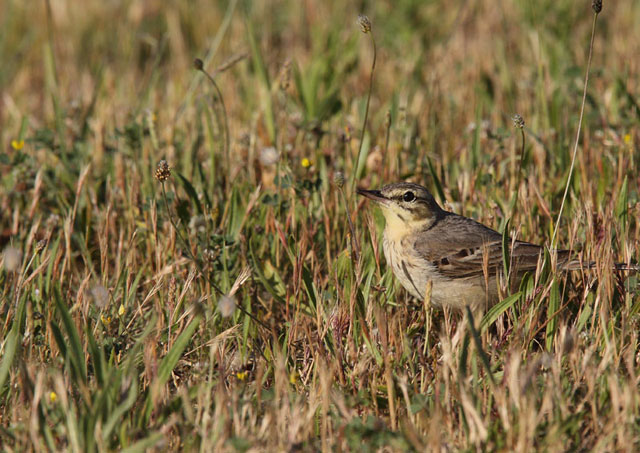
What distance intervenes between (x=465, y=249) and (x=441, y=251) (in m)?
0.14

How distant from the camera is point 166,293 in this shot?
4.98m

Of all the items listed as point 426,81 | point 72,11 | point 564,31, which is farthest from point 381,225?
point 72,11

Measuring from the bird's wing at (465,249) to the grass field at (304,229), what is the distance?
0.29 metres

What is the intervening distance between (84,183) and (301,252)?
81.2 inches

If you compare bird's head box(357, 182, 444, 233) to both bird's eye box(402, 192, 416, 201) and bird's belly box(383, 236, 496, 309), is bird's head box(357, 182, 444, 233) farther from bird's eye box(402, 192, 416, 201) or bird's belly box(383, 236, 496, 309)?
bird's belly box(383, 236, 496, 309)

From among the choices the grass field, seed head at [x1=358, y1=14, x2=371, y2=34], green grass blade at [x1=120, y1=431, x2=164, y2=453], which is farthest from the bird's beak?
green grass blade at [x1=120, y1=431, x2=164, y2=453]

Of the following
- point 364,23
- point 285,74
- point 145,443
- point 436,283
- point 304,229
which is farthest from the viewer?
point 285,74

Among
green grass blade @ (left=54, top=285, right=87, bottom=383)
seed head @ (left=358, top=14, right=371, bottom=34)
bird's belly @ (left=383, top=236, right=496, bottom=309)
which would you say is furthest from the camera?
bird's belly @ (left=383, top=236, right=496, bottom=309)

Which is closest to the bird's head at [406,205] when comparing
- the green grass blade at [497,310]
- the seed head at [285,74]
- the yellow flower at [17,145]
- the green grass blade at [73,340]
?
the green grass blade at [497,310]

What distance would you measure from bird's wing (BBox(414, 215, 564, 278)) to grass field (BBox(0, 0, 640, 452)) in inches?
11.3

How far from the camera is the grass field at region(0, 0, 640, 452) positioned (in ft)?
11.6

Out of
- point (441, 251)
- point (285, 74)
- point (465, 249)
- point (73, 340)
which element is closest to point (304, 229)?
point (441, 251)

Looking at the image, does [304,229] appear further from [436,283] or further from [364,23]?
[364,23]

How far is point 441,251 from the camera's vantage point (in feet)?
16.9
